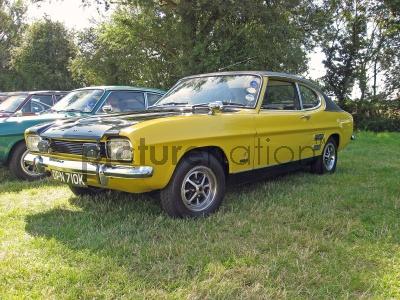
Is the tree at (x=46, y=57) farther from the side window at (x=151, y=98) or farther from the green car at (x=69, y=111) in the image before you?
the green car at (x=69, y=111)

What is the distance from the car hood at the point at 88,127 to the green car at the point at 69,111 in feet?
2.98

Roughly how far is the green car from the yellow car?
116 cm

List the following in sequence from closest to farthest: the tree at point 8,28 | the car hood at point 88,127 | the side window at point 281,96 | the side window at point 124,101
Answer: the car hood at point 88,127 → the side window at point 281,96 → the side window at point 124,101 → the tree at point 8,28

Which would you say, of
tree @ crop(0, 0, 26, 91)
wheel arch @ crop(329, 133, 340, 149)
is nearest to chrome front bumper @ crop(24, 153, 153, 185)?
wheel arch @ crop(329, 133, 340, 149)

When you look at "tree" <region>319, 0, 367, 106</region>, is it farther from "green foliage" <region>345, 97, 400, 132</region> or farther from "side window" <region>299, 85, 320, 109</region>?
"side window" <region>299, 85, 320, 109</region>

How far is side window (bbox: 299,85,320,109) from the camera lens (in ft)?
19.7

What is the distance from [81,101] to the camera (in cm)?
726

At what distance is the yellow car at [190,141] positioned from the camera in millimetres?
3824

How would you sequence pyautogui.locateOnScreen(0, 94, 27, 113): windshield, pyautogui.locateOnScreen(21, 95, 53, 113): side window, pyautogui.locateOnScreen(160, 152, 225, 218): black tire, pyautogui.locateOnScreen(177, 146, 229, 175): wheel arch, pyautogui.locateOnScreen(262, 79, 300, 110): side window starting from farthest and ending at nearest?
pyautogui.locateOnScreen(0, 94, 27, 113): windshield, pyautogui.locateOnScreen(21, 95, 53, 113): side window, pyautogui.locateOnScreen(262, 79, 300, 110): side window, pyautogui.locateOnScreen(177, 146, 229, 175): wheel arch, pyautogui.locateOnScreen(160, 152, 225, 218): black tire

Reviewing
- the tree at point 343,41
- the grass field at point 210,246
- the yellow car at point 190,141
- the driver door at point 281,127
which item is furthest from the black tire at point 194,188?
the tree at point 343,41

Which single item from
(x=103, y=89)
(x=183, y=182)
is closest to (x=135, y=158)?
(x=183, y=182)

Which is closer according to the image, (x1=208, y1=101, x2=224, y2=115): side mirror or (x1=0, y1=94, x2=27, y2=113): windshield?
(x1=208, y1=101, x2=224, y2=115): side mirror

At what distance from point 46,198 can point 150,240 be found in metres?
2.19

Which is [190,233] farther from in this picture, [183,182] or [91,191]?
[91,191]
